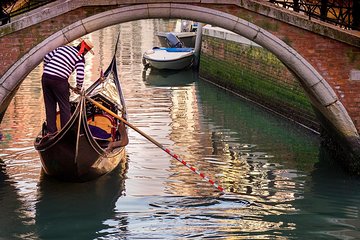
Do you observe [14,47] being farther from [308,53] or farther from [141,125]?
[141,125]

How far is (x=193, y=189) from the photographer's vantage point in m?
5.50

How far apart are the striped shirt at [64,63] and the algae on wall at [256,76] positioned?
273 cm

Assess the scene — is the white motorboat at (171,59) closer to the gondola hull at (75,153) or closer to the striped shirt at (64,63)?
the gondola hull at (75,153)

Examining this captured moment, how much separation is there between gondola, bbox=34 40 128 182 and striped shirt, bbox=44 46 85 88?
16cm

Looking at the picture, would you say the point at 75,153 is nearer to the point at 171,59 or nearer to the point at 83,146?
the point at 83,146

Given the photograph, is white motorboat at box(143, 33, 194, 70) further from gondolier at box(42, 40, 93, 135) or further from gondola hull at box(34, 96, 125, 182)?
A: gondolier at box(42, 40, 93, 135)

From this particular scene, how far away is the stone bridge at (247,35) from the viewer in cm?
546

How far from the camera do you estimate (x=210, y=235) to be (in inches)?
180

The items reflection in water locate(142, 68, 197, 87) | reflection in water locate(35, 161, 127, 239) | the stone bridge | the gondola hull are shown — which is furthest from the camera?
reflection in water locate(142, 68, 197, 87)

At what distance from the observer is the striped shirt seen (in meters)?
5.30

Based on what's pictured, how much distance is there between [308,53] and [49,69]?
165 centimetres

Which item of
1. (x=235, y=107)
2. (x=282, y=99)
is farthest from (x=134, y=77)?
(x=282, y=99)

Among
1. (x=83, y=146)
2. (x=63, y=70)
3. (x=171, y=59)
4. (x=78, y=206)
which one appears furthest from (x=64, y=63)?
(x=171, y=59)

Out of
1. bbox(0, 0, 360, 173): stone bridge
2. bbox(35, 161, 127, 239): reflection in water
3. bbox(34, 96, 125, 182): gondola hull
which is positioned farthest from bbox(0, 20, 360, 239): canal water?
bbox(0, 0, 360, 173): stone bridge
